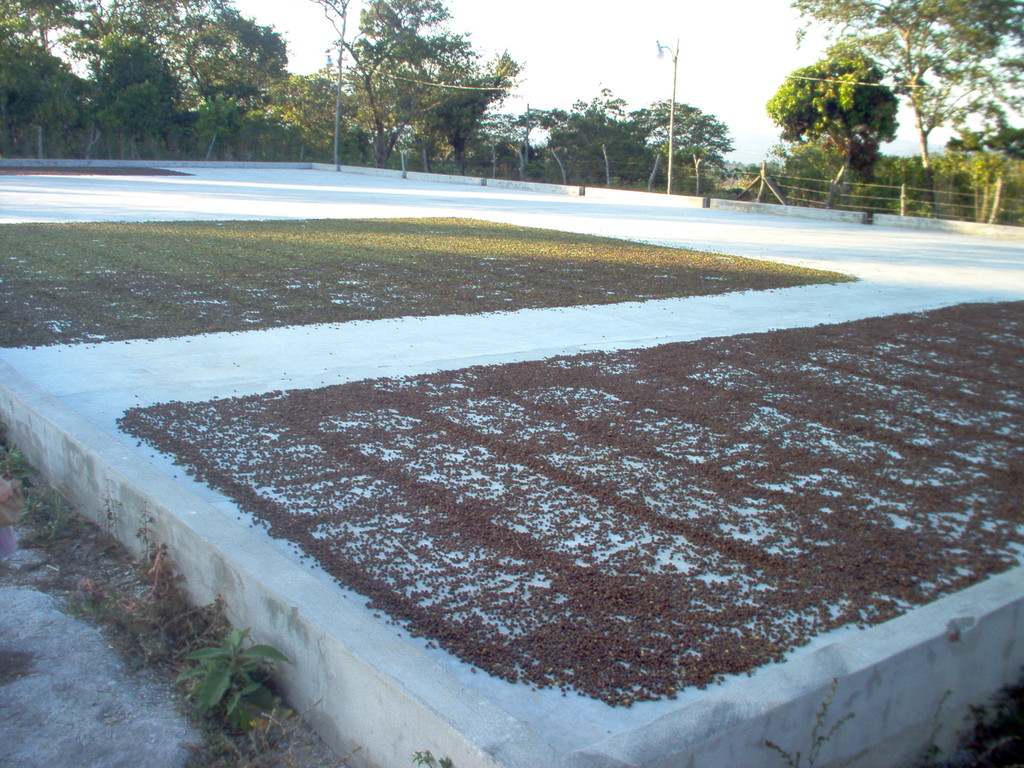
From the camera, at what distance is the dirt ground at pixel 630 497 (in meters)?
2.79

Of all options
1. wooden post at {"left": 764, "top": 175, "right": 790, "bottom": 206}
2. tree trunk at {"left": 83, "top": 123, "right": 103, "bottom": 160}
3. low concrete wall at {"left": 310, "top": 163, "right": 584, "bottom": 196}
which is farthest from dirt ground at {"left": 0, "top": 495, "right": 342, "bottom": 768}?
tree trunk at {"left": 83, "top": 123, "right": 103, "bottom": 160}

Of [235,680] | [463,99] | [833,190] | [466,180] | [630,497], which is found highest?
[463,99]

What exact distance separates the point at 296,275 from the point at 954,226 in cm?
1544

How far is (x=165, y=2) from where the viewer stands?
42.5 m

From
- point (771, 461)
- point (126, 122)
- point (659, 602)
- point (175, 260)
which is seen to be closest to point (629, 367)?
point (771, 461)

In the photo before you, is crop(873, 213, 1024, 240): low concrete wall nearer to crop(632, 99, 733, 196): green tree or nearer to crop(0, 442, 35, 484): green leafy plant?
crop(632, 99, 733, 196): green tree

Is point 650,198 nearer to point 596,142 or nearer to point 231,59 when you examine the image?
point 596,142

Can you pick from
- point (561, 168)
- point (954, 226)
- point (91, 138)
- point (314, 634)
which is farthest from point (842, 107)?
point (91, 138)

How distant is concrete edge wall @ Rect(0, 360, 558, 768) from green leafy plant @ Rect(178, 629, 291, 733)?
0.07 m

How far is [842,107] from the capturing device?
23.9 meters

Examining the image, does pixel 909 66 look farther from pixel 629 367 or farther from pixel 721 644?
pixel 721 644

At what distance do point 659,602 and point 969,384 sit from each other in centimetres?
395

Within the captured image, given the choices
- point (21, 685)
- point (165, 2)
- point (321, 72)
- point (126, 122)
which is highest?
point (165, 2)

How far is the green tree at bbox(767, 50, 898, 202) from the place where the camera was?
23.9 metres
